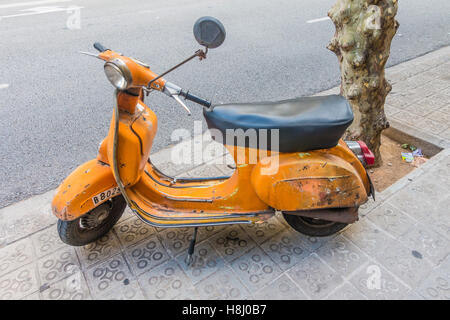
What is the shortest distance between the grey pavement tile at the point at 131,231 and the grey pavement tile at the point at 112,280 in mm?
168

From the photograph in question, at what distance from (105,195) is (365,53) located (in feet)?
7.79

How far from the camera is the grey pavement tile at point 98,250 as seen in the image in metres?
2.32

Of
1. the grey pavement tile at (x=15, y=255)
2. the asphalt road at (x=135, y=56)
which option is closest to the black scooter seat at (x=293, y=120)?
the grey pavement tile at (x=15, y=255)

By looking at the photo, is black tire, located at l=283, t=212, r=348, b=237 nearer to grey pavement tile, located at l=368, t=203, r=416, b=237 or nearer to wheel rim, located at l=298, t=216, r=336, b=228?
wheel rim, located at l=298, t=216, r=336, b=228

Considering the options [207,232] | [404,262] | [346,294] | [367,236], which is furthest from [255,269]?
[404,262]

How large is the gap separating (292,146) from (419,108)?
3.01 metres

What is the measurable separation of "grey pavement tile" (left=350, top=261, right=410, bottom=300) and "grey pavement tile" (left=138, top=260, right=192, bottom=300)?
1.15m

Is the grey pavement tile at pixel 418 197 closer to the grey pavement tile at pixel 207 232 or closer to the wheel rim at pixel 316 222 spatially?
the wheel rim at pixel 316 222

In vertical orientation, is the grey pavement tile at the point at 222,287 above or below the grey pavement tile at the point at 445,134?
below

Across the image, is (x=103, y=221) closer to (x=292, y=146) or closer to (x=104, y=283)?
(x=104, y=283)

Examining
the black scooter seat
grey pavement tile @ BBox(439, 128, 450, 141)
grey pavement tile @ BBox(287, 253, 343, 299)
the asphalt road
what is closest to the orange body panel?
the black scooter seat

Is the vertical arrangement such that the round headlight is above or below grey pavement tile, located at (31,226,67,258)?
above

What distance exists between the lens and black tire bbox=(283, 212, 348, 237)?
2.36 metres

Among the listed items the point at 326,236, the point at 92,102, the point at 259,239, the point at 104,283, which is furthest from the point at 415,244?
the point at 92,102
